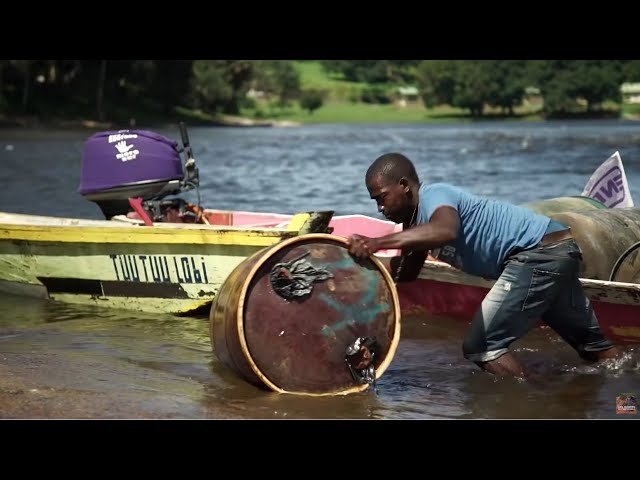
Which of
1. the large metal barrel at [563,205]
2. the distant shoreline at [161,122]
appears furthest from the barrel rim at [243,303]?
the distant shoreline at [161,122]

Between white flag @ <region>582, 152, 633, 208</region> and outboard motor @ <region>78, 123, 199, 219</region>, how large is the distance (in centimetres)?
432

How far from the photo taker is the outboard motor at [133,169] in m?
10.1

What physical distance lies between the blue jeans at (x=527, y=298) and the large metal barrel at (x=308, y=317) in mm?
541

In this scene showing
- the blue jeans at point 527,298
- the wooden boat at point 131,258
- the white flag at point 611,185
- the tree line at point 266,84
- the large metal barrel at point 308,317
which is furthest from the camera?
the tree line at point 266,84

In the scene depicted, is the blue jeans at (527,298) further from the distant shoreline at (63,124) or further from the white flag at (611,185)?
the distant shoreline at (63,124)

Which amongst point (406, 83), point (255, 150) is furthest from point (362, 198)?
point (406, 83)

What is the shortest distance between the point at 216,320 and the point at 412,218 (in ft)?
4.26

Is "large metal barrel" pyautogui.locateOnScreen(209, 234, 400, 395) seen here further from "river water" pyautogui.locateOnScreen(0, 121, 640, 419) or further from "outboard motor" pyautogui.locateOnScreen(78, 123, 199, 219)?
"outboard motor" pyautogui.locateOnScreen(78, 123, 199, 219)

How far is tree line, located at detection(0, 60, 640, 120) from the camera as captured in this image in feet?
215

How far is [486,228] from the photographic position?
579 cm

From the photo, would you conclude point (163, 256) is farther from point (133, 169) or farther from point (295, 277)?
point (295, 277)

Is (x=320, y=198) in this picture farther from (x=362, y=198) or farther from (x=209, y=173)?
(x=209, y=173)

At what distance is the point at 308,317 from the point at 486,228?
112 cm

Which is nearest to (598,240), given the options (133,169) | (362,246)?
(362,246)
